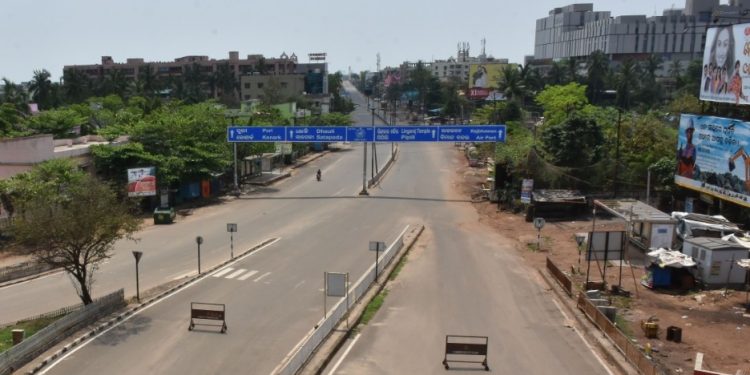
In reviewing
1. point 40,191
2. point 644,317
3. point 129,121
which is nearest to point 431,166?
point 129,121

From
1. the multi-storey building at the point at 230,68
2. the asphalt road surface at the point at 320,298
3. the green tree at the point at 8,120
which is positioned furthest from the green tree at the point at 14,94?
the asphalt road surface at the point at 320,298

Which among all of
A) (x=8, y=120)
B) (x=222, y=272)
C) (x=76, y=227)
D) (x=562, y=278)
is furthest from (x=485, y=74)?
(x=76, y=227)

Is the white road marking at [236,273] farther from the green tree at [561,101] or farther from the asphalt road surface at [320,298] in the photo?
the green tree at [561,101]

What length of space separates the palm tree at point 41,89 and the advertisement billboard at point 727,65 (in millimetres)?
105852

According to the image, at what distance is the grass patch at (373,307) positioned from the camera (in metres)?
21.3

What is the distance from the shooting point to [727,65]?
3291 centimetres

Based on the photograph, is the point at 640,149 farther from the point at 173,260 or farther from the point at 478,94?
the point at 478,94

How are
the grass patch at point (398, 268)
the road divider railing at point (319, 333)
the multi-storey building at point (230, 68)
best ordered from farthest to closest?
the multi-storey building at point (230, 68), the grass patch at point (398, 268), the road divider railing at point (319, 333)

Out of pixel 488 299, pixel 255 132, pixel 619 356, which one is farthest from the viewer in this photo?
pixel 255 132

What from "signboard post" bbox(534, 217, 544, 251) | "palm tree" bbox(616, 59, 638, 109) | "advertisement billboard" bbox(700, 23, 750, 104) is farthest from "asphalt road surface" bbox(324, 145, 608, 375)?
"palm tree" bbox(616, 59, 638, 109)

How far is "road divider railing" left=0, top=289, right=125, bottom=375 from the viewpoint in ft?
54.2

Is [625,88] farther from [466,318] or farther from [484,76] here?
[466,318]

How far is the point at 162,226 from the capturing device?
4147 centimetres

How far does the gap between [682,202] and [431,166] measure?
1445 inches
